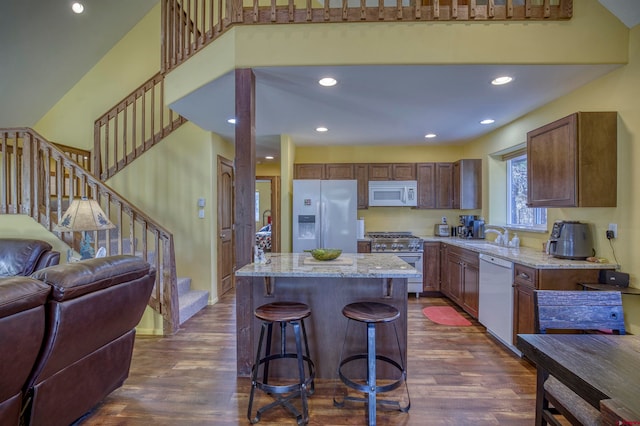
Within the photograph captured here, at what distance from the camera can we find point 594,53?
2432 millimetres

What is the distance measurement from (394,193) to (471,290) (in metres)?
1.99

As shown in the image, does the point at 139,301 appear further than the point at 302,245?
No

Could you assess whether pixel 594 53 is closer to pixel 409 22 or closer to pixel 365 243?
pixel 409 22

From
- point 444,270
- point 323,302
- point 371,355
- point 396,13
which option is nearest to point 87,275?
point 323,302

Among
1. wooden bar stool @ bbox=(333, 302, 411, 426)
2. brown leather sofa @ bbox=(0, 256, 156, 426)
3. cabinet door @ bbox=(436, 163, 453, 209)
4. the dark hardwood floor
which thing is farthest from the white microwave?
brown leather sofa @ bbox=(0, 256, 156, 426)

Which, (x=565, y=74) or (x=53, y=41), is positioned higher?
(x=53, y=41)

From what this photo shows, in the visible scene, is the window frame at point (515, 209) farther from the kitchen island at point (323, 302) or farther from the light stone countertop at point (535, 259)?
the kitchen island at point (323, 302)

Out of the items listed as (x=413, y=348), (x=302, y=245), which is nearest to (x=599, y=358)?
(x=413, y=348)

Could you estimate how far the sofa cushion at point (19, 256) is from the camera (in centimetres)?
301

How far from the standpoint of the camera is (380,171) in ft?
17.3

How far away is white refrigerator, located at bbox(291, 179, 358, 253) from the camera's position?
14.8ft

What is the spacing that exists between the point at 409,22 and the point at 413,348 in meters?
2.88

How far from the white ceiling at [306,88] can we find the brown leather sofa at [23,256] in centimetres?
198

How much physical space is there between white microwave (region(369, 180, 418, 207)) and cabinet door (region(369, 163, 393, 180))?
115mm
